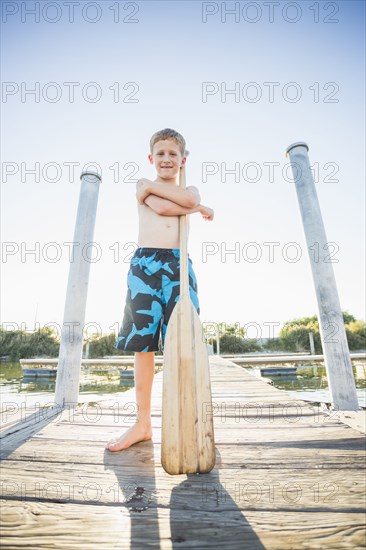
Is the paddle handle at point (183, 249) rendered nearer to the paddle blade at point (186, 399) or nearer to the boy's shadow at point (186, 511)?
the paddle blade at point (186, 399)

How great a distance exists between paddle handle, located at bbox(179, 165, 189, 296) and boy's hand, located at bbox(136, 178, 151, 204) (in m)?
0.20

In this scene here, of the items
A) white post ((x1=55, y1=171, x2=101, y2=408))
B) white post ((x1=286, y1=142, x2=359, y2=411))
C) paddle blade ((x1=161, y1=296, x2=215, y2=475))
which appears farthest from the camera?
white post ((x1=55, y1=171, x2=101, y2=408))

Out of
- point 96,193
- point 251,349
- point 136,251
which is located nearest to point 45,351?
point 251,349

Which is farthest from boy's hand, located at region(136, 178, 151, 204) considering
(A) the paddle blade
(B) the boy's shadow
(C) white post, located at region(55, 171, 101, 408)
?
(C) white post, located at region(55, 171, 101, 408)

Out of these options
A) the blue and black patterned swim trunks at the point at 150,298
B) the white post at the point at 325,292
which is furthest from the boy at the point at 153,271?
the white post at the point at 325,292

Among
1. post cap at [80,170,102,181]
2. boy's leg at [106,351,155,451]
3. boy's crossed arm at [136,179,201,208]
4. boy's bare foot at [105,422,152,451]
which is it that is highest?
post cap at [80,170,102,181]

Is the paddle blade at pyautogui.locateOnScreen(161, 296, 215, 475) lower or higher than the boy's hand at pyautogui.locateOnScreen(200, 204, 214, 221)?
lower

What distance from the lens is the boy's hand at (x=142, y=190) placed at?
5.41 feet

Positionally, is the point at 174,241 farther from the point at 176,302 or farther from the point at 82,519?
the point at 82,519

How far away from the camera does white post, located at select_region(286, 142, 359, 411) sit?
3033 mm

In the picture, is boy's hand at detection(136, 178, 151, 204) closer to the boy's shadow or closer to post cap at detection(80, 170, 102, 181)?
the boy's shadow

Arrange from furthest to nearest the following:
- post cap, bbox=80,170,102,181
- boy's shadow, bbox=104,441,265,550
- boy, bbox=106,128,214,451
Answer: post cap, bbox=80,170,102,181 → boy, bbox=106,128,214,451 → boy's shadow, bbox=104,441,265,550

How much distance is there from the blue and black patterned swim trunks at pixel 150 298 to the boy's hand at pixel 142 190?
0.33 meters

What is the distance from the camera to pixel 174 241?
171 cm
